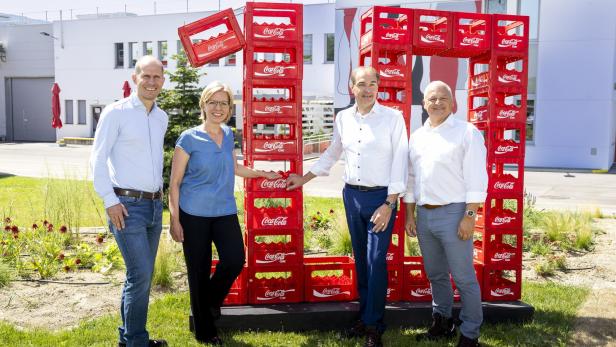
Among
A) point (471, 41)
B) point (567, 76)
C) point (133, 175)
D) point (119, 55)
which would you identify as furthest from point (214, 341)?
point (119, 55)

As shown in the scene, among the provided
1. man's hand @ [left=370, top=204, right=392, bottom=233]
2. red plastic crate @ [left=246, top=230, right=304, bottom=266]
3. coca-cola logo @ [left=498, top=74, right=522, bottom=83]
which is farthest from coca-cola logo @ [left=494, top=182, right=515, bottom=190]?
A: red plastic crate @ [left=246, top=230, right=304, bottom=266]

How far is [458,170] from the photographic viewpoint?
14.9 ft

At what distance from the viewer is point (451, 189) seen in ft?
14.9

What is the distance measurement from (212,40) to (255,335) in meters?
2.57

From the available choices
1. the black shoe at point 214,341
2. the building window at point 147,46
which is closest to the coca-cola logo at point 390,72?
the black shoe at point 214,341

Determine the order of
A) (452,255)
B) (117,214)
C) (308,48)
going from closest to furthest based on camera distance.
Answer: (117,214) < (452,255) < (308,48)

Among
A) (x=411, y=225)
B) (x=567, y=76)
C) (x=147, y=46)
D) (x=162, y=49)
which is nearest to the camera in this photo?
(x=411, y=225)

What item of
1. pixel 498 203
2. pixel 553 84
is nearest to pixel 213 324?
pixel 498 203

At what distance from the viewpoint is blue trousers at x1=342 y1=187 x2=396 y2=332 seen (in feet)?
15.3

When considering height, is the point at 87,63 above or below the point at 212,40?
above

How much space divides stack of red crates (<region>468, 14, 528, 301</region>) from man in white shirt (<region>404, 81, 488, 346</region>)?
40.1 inches

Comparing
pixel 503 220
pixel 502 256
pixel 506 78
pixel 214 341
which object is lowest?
pixel 214 341

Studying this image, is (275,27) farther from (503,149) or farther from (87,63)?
(87,63)

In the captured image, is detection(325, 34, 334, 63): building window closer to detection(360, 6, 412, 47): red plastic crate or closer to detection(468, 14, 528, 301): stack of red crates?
detection(468, 14, 528, 301): stack of red crates
